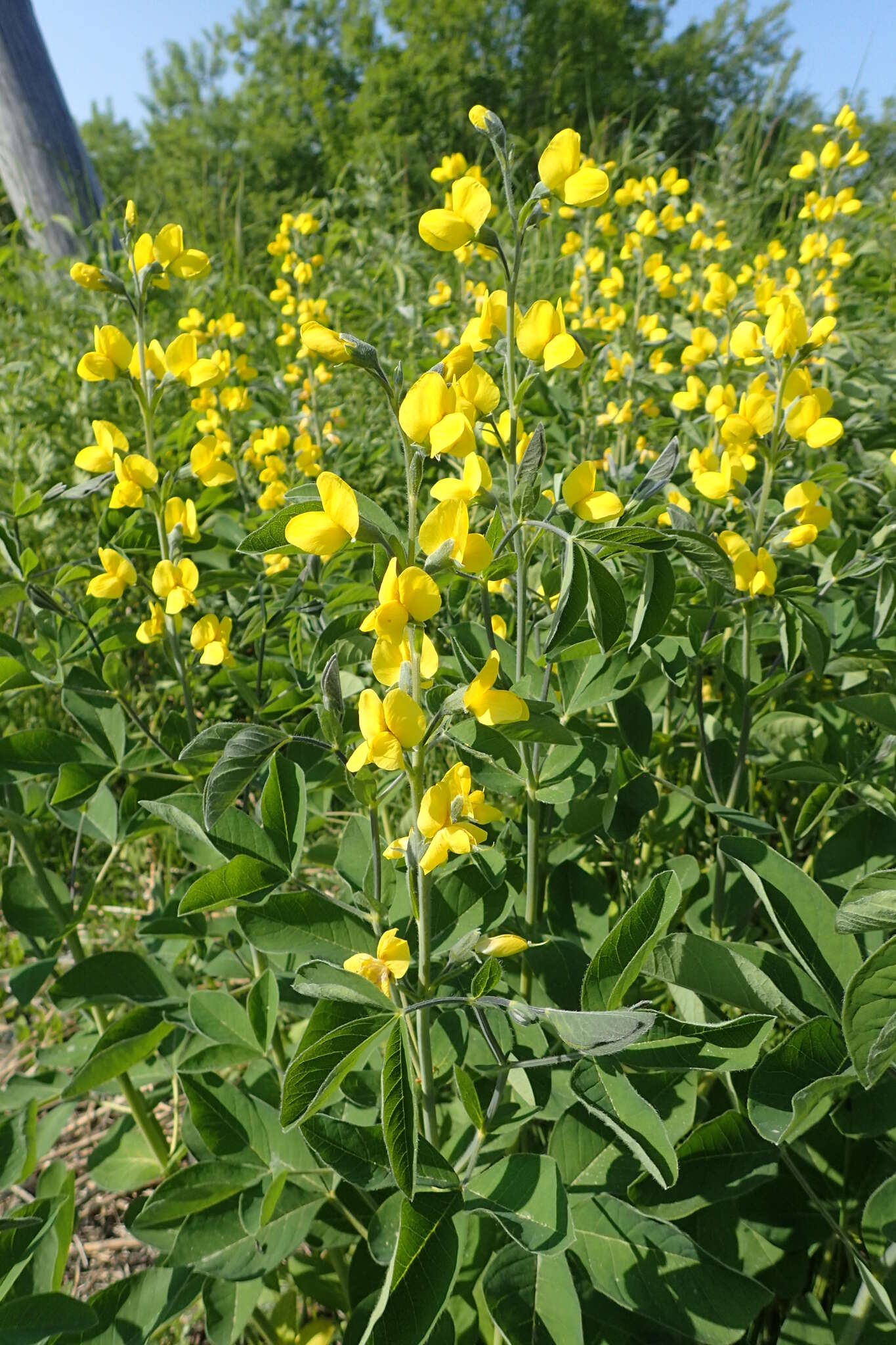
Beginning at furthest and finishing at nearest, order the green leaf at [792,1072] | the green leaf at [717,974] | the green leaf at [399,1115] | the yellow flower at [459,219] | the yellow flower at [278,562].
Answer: the yellow flower at [278,562] < the yellow flower at [459,219] < the green leaf at [717,974] < the green leaf at [792,1072] < the green leaf at [399,1115]

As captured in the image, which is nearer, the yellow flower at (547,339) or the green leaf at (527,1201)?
the green leaf at (527,1201)

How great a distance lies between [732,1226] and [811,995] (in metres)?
0.33

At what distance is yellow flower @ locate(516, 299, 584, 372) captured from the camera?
3.25ft

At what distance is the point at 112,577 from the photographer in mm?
1301

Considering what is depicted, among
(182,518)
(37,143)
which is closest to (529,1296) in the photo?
(182,518)

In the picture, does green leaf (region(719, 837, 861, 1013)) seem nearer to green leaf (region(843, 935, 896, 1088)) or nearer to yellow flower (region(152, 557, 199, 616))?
green leaf (region(843, 935, 896, 1088))

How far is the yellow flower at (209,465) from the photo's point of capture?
139cm

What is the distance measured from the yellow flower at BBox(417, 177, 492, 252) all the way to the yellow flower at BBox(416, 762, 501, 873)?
24.9 inches

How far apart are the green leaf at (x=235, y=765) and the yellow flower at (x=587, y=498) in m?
0.42

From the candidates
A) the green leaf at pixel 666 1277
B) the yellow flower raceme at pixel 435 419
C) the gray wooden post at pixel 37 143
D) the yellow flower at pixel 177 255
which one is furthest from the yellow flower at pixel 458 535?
the gray wooden post at pixel 37 143

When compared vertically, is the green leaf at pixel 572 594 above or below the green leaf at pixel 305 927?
above

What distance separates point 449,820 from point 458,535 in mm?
260

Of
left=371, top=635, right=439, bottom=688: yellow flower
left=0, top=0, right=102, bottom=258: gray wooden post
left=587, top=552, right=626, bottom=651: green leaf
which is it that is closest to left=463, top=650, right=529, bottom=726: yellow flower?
left=371, top=635, right=439, bottom=688: yellow flower

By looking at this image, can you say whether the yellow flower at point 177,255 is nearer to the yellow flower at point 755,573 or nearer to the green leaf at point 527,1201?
the yellow flower at point 755,573
